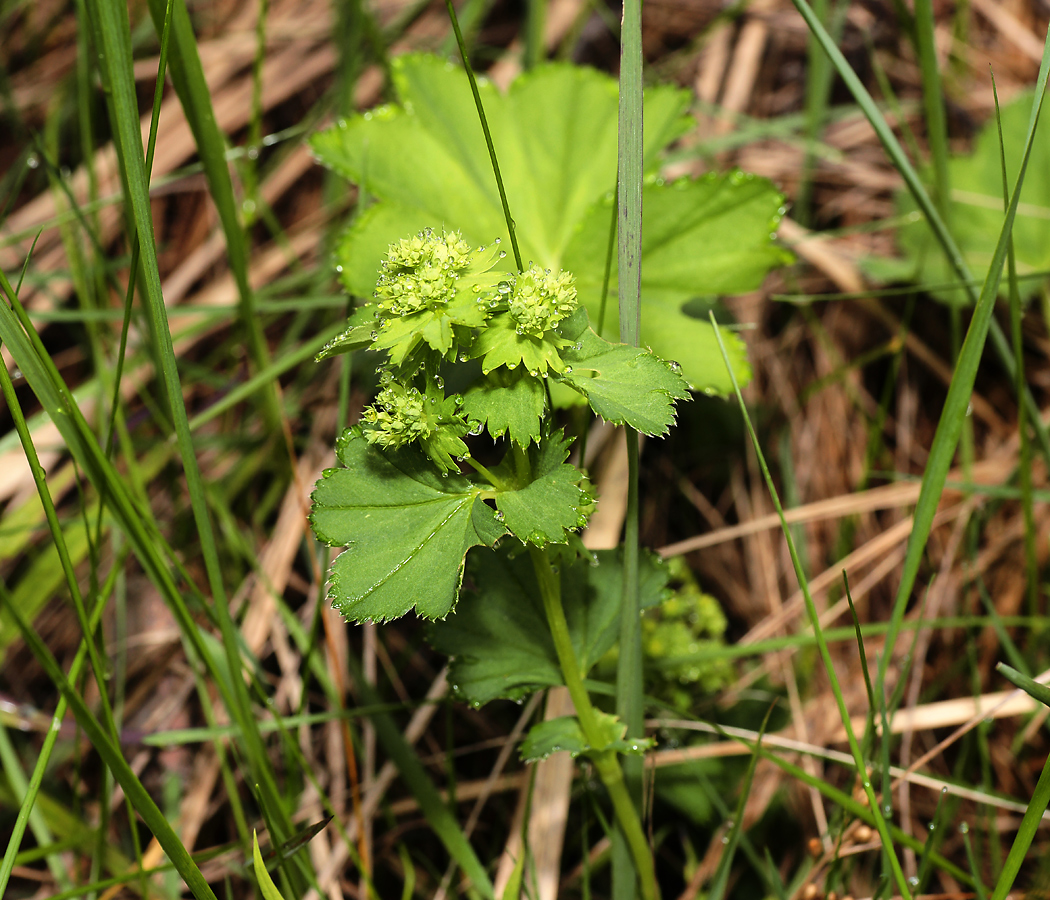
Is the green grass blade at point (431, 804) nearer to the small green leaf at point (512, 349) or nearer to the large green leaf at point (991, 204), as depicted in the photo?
the small green leaf at point (512, 349)

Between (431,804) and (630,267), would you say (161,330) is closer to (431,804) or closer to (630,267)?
(630,267)

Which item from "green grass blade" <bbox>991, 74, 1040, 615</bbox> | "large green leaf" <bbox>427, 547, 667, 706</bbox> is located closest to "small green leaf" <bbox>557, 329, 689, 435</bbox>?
"large green leaf" <bbox>427, 547, 667, 706</bbox>

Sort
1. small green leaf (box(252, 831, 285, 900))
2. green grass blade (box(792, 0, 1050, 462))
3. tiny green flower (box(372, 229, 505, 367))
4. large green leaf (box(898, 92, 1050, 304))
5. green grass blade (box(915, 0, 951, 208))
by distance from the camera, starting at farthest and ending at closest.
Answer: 1. large green leaf (box(898, 92, 1050, 304))
2. green grass blade (box(915, 0, 951, 208))
3. green grass blade (box(792, 0, 1050, 462))
4. small green leaf (box(252, 831, 285, 900))
5. tiny green flower (box(372, 229, 505, 367))

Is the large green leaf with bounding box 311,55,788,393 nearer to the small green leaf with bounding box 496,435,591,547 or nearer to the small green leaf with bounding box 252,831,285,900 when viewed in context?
the small green leaf with bounding box 496,435,591,547

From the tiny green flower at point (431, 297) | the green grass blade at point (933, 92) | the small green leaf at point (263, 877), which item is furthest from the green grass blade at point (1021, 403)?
the small green leaf at point (263, 877)

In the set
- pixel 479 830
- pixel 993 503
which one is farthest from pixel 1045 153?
pixel 479 830

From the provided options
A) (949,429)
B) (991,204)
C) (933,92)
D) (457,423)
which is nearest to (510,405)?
(457,423)
